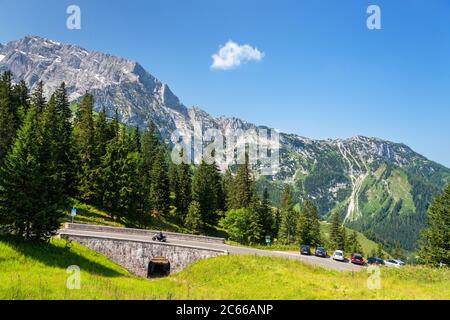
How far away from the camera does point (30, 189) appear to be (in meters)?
32.4

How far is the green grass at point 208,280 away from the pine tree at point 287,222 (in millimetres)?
53139

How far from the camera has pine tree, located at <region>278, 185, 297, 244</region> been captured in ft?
301

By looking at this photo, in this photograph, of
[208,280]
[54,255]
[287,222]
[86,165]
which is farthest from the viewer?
[287,222]

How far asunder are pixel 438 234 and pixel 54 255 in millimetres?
53247

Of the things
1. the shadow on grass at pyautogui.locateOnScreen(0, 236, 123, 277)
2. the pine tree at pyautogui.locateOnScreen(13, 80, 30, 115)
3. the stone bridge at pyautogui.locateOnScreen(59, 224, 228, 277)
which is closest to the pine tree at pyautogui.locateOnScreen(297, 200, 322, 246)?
the stone bridge at pyautogui.locateOnScreen(59, 224, 228, 277)

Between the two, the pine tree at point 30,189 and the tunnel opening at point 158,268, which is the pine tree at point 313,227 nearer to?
the tunnel opening at point 158,268

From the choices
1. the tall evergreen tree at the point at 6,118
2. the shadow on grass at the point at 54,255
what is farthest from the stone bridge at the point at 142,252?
the tall evergreen tree at the point at 6,118

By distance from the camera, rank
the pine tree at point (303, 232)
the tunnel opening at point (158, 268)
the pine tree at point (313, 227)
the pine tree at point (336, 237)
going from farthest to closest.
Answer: the pine tree at point (336, 237)
the pine tree at point (313, 227)
the pine tree at point (303, 232)
the tunnel opening at point (158, 268)

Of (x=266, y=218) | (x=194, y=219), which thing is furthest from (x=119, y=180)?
(x=266, y=218)

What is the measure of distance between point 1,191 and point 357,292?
28769 millimetres

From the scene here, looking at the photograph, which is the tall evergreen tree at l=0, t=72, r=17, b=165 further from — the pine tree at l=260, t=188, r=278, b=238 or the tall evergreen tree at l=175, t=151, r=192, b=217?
the pine tree at l=260, t=188, r=278, b=238

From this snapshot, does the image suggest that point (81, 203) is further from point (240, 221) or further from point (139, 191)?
point (240, 221)

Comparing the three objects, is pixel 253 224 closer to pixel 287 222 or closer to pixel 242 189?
pixel 242 189

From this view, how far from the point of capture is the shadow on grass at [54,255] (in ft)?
100
